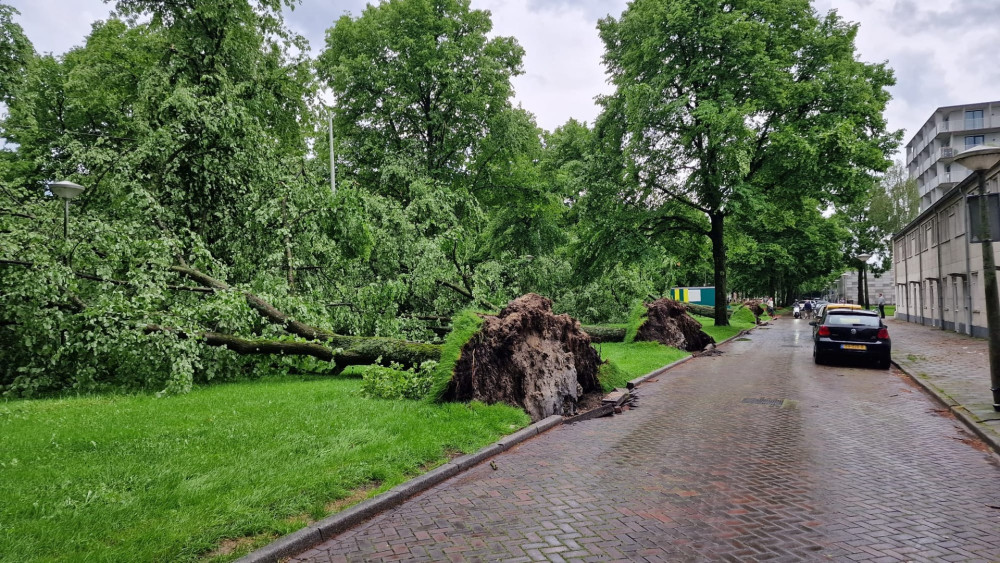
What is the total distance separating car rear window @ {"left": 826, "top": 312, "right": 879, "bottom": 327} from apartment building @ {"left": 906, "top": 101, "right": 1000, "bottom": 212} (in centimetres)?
6136

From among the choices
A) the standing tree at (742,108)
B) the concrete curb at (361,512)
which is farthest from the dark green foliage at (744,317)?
the concrete curb at (361,512)

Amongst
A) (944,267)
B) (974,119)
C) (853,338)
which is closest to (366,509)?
(853,338)

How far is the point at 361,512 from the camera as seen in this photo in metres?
4.56

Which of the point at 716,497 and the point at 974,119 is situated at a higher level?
the point at 974,119

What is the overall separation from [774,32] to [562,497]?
81.8 ft

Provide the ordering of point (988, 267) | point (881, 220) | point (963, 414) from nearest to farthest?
point (988, 267) → point (963, 414) → point (881, 220)

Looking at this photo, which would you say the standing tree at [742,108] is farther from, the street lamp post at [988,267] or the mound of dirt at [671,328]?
the street lamp post at [988,267]

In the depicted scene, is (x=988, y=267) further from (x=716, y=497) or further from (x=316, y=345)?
(x=316, y=345)

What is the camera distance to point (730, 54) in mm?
22406

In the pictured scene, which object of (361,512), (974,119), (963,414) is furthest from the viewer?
(974,119)

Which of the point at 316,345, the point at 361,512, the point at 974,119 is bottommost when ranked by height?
the point at 361,512

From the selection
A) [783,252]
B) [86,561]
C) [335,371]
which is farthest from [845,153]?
[86,561]

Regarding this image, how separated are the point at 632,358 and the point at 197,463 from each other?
1262cm

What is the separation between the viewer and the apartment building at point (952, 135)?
65.6 meters
